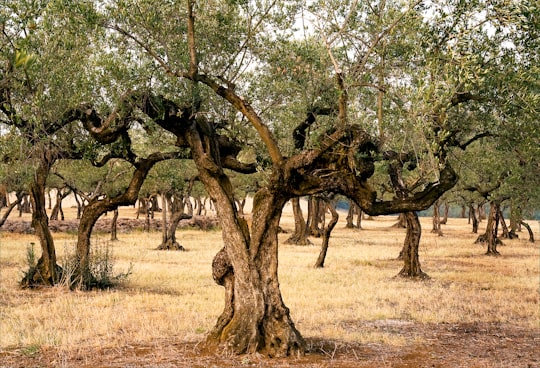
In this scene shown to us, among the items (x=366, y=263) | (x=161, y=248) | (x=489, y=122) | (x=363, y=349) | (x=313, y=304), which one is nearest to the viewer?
(x=363, y=349)

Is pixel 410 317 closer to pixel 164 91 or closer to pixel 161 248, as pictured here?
pixel 164 91

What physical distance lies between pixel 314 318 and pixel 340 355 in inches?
211

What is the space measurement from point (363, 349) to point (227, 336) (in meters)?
3.41

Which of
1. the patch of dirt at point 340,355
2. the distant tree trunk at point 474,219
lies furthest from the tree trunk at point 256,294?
the distant tree trunk at point 474,219

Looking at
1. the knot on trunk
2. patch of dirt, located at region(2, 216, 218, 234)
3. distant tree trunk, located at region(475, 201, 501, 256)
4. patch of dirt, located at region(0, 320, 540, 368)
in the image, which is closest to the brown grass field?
patch of dirt, located at region(0, 320, 540, 368)

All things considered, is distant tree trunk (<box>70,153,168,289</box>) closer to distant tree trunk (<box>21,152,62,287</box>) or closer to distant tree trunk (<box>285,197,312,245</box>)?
distant tree trunk (<box>21,152,62,287</box>)

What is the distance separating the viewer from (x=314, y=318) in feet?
60.8

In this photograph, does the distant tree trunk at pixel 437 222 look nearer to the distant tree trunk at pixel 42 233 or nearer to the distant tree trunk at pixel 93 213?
the distant tree trunk at pixel 93 213

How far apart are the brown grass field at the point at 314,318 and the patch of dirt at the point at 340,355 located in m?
0.03

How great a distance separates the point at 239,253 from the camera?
42.7ft

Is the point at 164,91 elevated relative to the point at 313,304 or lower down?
elevated

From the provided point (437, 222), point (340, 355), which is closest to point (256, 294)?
point (340, 355)

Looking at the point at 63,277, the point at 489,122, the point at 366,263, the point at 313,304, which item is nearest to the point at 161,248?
the point at 366,263

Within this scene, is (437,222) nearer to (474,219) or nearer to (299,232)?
(474,219)
